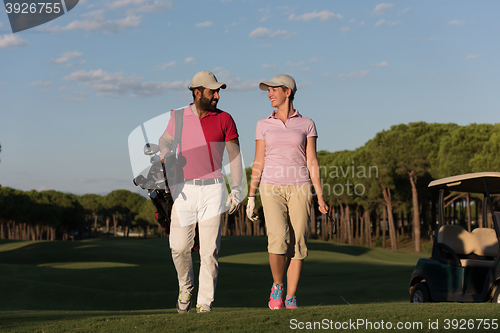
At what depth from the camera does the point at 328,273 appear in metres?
28.2

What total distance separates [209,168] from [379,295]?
1198 cm

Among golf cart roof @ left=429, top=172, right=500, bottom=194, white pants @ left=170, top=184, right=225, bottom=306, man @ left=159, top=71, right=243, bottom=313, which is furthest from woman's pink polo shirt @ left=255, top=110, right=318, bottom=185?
golf cart roof @ left=429, top=172, right=500, bottom=194

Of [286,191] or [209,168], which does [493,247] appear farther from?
[209,168]

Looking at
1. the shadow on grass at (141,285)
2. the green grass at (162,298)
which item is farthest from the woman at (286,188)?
the shadow on grass at (141,285)

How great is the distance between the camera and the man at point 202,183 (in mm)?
6352

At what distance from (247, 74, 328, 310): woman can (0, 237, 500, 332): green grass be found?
56 centimetres

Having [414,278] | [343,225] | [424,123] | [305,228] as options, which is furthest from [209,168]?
[343,225]

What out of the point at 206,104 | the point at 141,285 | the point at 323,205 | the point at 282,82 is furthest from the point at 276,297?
the point at 141,285

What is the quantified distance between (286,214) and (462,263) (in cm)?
403

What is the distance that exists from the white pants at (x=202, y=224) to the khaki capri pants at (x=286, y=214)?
63cm

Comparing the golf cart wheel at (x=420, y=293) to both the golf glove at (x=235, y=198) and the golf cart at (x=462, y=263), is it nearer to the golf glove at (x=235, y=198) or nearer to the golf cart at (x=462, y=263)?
the golf cart at (x=462, y=263)

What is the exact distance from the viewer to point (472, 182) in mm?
9414

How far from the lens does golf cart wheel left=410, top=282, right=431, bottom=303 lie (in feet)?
30.2

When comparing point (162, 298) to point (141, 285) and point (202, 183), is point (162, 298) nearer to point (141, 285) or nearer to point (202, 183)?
point (141, 285)
